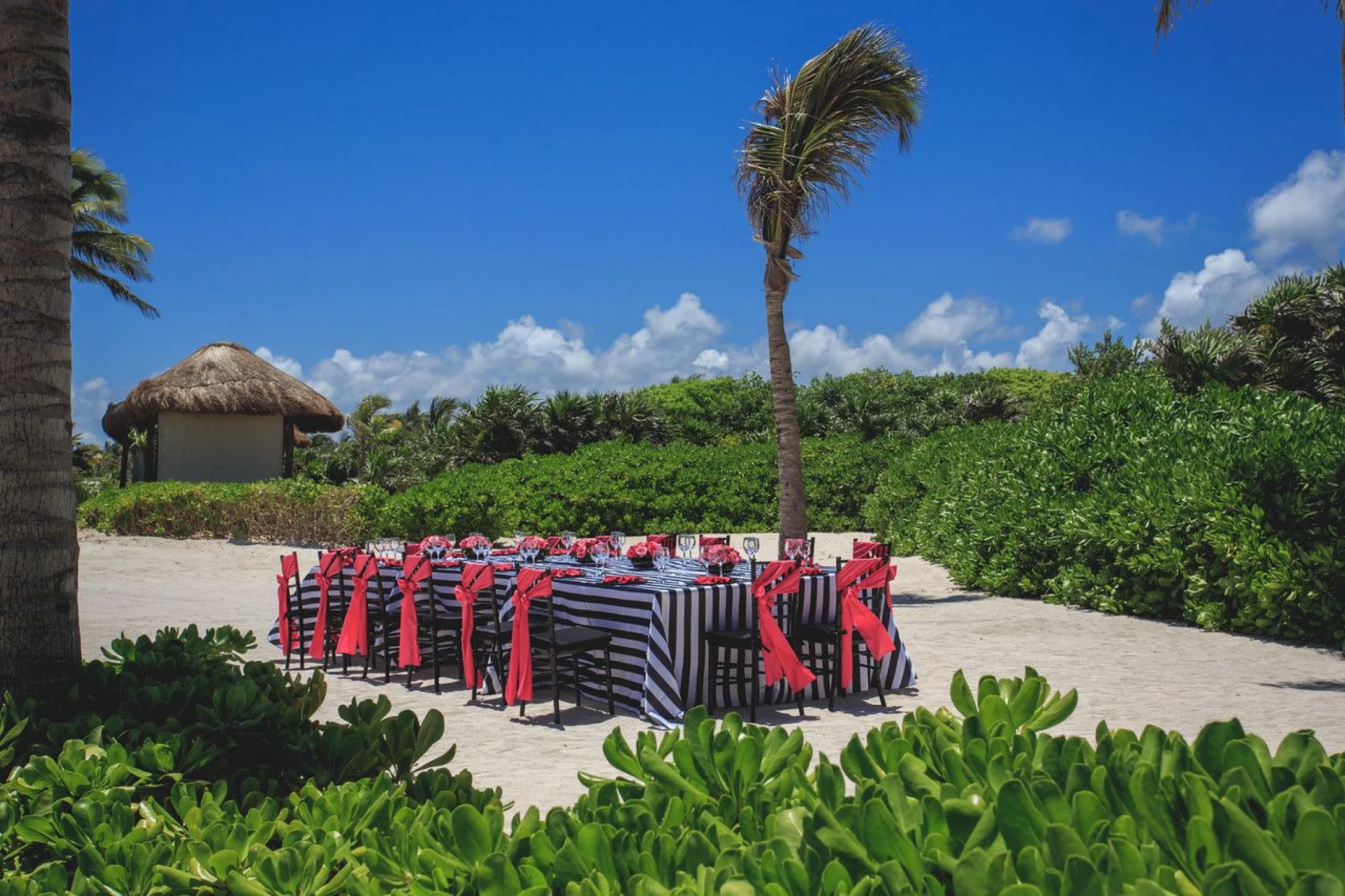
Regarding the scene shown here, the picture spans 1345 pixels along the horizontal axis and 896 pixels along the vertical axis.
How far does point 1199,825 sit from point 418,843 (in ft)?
4.07

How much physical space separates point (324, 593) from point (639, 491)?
1303cm

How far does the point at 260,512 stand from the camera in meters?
20.2

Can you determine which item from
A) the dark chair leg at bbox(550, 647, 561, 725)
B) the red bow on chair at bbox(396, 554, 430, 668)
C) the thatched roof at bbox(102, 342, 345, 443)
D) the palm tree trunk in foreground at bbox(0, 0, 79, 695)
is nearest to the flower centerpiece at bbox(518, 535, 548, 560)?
the red bow on chair at bbox(396, 554, 430, 668)

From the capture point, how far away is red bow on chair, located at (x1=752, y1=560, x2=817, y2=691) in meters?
6.96

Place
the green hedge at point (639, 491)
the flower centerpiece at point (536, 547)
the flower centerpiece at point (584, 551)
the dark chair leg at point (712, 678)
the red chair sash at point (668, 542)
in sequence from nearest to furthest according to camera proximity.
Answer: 1. the dark chair leg at point (712, 678)
2. the flower centerpiece at point (584, 551)
3. the red chair sash at point (668, 542)
4. the flower centerpiece at point (536, 547)
5. the green hedge at point (639, 491)

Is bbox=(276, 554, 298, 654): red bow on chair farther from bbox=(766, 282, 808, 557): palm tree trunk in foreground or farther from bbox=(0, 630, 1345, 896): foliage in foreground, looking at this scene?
bbox=(0, 630, 1345, 896): foliage in foreground

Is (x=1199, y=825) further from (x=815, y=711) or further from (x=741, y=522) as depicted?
(x=741, y=522)

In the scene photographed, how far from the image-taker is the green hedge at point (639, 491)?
18.5 meters

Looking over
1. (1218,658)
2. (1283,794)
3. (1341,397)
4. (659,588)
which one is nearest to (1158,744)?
(1283,794)

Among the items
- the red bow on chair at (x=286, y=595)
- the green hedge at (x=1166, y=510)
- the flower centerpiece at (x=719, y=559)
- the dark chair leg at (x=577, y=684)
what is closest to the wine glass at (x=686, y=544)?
the flower centerpiece at (x=719, y=559)

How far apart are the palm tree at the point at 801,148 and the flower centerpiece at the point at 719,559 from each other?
150 inches

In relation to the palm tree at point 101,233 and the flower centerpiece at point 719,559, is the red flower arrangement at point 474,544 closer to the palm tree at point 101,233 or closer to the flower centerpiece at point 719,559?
the flower centerpiece at point 719,559

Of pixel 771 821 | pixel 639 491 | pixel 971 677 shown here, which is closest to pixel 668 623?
pixel 971 677

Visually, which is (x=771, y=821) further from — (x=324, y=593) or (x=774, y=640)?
(x=324, y=593)
